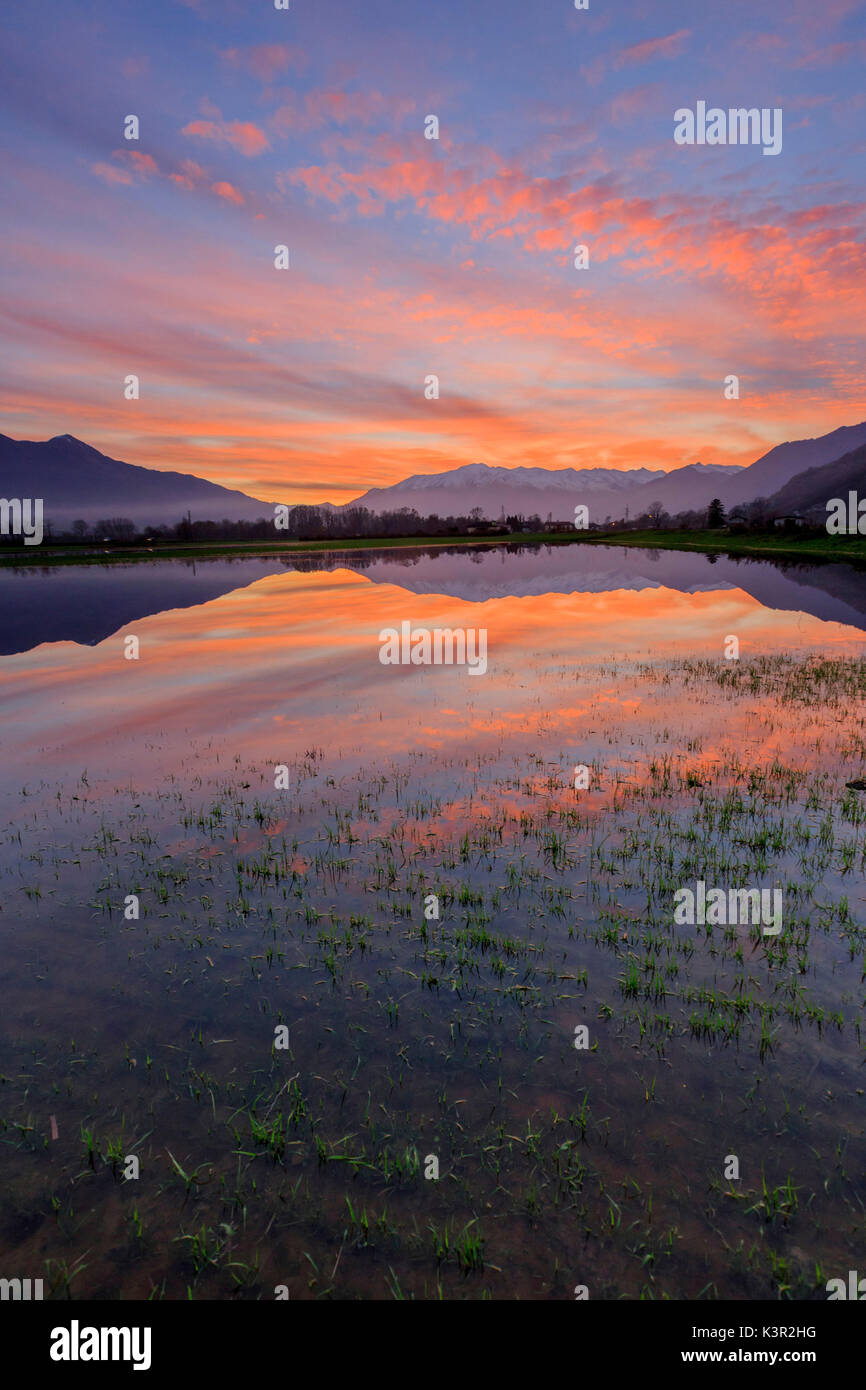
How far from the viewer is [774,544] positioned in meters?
149

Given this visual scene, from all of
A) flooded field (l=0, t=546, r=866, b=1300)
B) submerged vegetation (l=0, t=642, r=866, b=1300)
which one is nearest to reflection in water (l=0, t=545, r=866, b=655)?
flooded field (l=0, t=546, r=866, b=1300)

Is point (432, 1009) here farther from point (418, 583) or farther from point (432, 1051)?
point (418, 583)

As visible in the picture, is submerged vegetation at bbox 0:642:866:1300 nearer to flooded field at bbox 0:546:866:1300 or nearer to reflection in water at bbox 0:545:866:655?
flooded field at bbox 0:546:866:1300

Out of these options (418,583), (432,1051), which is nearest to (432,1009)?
(432,1051)

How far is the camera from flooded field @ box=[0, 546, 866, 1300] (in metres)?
6.25

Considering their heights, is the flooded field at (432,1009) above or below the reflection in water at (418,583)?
below

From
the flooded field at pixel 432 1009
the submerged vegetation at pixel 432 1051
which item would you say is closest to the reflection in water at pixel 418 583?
the flooded field at pixel 432 1009

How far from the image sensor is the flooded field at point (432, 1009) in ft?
20.5

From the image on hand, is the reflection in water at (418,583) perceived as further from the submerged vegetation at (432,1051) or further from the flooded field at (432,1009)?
the submerged vegetation at (432,1051)

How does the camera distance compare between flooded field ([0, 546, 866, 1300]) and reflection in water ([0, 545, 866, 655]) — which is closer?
flooded field ([0, 546, 866, 1300])

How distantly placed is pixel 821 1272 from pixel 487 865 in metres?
8.55

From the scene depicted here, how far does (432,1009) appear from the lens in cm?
949

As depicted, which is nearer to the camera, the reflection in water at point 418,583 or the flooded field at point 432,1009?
the flooded field at point 432,1009

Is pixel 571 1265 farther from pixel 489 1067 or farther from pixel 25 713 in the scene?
pixel 25 713
